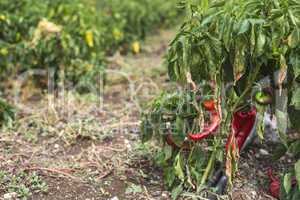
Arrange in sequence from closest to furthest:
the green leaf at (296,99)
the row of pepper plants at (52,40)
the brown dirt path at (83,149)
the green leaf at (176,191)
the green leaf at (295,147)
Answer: the green leaf at (296,99) < the green leaf at (295,147) < the green leaf at (176,191) < the brown dirt path at (83,149) < the row of pepper plants at (52,40)

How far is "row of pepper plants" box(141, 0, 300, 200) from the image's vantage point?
2.25 meters

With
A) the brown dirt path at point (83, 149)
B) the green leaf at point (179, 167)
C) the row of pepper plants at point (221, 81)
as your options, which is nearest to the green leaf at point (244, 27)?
the row of pepper plants at point (221, 81)

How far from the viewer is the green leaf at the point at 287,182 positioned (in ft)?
8.12

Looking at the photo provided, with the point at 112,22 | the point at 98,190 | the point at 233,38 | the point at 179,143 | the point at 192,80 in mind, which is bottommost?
the point at 98,190

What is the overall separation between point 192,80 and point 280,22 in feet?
1.55

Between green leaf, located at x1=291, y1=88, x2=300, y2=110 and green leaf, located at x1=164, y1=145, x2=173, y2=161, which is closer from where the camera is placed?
green leaf, located at x1=291, y1=88, x2=300, y2=110

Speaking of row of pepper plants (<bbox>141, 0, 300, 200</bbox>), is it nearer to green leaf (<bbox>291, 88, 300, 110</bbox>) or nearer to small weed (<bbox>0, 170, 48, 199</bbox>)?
green leaf (<bbox>291, 88, 300, 110</bbox>)

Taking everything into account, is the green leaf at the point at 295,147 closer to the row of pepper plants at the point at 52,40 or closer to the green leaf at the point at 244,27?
the green leaf at the point at 244,27

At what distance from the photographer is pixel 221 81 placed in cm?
247

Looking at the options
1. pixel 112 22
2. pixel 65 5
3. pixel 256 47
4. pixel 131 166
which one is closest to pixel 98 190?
pixel 131 166

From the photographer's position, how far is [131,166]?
2.97 m

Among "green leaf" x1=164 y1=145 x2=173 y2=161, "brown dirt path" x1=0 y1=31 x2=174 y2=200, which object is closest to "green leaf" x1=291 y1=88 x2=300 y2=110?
"green leaf" x1=164 y1=145 x2=173 y2=161

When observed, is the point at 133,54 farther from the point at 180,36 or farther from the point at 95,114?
the point at 180,36

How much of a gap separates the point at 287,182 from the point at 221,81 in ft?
1.75
